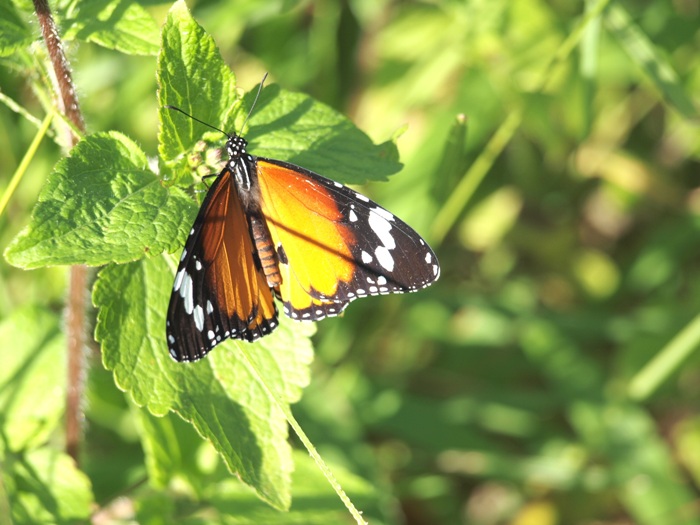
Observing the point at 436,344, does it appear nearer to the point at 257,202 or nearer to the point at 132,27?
the point at 257,202

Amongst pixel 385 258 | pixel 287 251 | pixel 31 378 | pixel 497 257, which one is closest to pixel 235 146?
pixel 287 251

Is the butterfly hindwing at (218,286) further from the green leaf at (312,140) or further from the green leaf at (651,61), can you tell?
the green leaf at (651,61)

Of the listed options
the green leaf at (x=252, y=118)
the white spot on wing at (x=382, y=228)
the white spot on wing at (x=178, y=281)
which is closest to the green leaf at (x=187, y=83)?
the green leaf at (x=252, y=118)

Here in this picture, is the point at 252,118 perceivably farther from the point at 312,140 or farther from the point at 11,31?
the point at 11,31

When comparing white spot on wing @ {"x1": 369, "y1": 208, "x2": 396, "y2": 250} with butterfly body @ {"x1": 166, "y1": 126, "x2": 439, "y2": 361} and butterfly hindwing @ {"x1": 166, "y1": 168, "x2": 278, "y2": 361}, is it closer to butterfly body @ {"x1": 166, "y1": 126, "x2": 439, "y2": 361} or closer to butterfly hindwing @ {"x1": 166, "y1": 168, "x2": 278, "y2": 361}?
butterfly body @ {"x1": 166, "y1": 126, "x2": 439, "y2": 361}

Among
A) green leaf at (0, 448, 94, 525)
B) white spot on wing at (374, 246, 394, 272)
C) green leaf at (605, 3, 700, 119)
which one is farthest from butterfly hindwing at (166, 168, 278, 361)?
green leaf at (605, 3, 700, 119)

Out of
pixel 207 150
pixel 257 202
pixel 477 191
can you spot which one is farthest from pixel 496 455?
pixel 207 150
